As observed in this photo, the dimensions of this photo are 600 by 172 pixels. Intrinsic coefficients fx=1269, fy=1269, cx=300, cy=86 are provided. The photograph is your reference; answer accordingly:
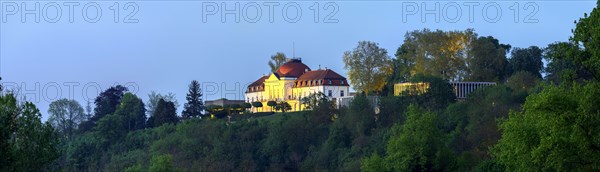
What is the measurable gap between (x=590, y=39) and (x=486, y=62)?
209 feet

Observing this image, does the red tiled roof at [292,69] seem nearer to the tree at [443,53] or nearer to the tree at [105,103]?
the tree at [105,103]

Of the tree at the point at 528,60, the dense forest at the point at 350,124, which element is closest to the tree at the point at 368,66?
the dense forest at the point at 350,124

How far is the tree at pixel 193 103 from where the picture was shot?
128500mm

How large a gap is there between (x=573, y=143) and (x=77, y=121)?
349 ft

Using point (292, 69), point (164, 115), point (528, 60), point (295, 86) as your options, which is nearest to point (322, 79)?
point (295, 86)

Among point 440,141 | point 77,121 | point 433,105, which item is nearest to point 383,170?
point 440,141

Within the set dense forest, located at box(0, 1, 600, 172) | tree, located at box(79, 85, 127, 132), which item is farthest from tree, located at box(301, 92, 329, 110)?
tree, located at box(79, 85, 127, 132)

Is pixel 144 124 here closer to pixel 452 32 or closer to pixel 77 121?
pixel 77 121

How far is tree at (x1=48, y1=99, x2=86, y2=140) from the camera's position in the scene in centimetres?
13775

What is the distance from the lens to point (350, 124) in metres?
102

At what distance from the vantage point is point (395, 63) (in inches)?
4365

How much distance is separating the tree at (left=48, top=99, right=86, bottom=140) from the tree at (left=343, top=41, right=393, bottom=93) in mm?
38767

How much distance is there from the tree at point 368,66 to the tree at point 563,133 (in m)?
67.2

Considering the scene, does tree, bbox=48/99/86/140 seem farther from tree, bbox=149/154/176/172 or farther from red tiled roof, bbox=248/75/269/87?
tree, bbox=149/154/176/172
